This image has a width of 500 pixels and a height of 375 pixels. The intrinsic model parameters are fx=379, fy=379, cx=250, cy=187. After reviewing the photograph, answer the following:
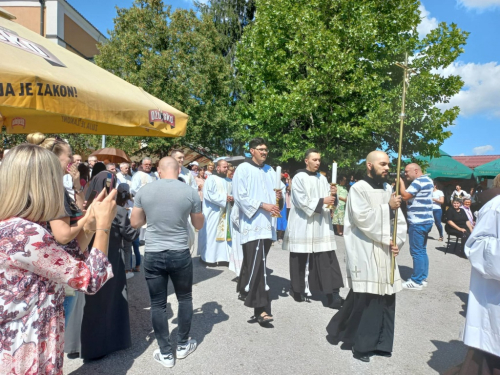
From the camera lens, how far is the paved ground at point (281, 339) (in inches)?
136

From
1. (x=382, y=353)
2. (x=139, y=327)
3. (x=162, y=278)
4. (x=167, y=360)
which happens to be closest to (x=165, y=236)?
(x=162, y=278)

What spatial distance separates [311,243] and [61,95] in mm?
3557

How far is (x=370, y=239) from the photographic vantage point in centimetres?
373

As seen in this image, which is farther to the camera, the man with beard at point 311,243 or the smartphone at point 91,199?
the man with beard at point 311,243

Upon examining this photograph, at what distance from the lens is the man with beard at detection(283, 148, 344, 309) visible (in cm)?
512

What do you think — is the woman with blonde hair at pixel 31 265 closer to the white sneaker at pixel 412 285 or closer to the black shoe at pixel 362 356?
the black shoe at pixel 362 356

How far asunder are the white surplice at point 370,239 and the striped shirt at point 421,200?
2.56 meters

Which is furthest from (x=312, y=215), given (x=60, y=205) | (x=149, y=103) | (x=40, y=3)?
(x=40, y=3)

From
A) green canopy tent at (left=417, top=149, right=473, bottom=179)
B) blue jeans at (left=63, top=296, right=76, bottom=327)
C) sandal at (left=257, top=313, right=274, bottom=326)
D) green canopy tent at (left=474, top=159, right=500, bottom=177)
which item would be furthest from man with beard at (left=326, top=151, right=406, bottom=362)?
green canopy tent at (left=474, top=159, right=500, bottom=177)

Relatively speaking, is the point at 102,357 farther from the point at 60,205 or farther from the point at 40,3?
the point at 40,3

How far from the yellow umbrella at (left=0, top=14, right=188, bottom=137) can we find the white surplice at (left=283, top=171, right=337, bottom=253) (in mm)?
1781

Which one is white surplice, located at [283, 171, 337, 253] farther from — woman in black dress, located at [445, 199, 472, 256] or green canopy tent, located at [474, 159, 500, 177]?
green canopy tent, located at [474, 159, 500, 177]

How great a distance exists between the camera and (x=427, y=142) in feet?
53.6

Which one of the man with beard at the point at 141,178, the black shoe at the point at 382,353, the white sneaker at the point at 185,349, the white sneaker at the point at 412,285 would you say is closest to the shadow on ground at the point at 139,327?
the white sneaker at the point at 185,349
